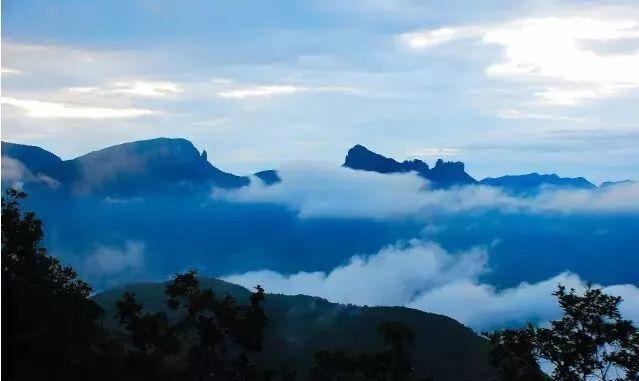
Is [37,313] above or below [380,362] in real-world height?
below

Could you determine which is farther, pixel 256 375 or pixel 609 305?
pixel 256 375

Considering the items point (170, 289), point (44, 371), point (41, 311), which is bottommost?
point (44, 371)

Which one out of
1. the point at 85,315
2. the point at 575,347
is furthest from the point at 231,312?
the point at 575,347

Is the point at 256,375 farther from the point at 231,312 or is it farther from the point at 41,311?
the point at 41,311

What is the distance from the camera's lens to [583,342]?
48.6m

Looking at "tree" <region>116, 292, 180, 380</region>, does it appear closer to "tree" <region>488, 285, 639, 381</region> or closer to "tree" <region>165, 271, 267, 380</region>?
"tree" <region>165, 271, 267, 380</region>

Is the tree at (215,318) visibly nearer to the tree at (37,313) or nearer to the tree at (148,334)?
the tree at (148,334)

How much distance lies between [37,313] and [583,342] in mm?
36950

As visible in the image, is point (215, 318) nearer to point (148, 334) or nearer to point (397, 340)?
point (148, 334)

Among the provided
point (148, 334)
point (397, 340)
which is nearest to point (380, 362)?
point (397, 340)

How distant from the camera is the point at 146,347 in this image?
73.7m

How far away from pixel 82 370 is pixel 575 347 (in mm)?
38478

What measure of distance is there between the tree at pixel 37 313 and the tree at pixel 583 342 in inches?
1200

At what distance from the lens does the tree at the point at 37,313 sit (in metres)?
45.0
